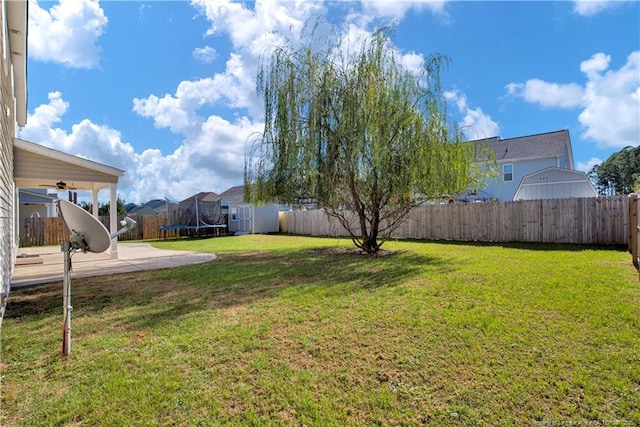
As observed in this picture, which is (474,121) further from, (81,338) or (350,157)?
(81,338)

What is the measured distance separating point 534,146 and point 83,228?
77.6 feet

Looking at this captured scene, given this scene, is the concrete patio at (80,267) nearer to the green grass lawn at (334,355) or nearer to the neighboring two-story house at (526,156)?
the green grass lawn at (334,355)

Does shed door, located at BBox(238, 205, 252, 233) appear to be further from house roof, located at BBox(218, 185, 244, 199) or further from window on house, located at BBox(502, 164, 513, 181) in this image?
window on house, located at BBox(502, 164, 513, 181)

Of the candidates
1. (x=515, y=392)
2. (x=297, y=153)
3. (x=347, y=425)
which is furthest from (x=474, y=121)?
(x=347, y=425)

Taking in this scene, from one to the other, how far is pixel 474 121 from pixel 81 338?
32.8 feet

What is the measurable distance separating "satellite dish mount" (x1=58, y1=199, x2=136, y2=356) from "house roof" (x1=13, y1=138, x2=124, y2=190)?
6.32 meters

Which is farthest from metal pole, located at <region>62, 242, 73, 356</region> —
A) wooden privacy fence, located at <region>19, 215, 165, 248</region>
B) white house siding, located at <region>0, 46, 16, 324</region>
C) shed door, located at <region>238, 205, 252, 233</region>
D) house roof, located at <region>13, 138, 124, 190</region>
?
shed door, located at <region>238, 205, 252, 233</region>

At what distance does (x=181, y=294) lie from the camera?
523 cm

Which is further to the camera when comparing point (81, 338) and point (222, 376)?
point (81, 338)

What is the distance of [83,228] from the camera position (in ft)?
9.86

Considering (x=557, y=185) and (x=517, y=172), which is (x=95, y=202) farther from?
(x=517, y=172)

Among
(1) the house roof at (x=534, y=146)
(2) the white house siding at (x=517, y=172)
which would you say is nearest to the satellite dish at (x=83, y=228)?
(2) the white house siding at (x=517, y=172)

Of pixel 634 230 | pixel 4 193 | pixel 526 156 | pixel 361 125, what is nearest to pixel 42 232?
pixel 4 193

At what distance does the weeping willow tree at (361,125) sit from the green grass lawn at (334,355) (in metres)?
3.77
